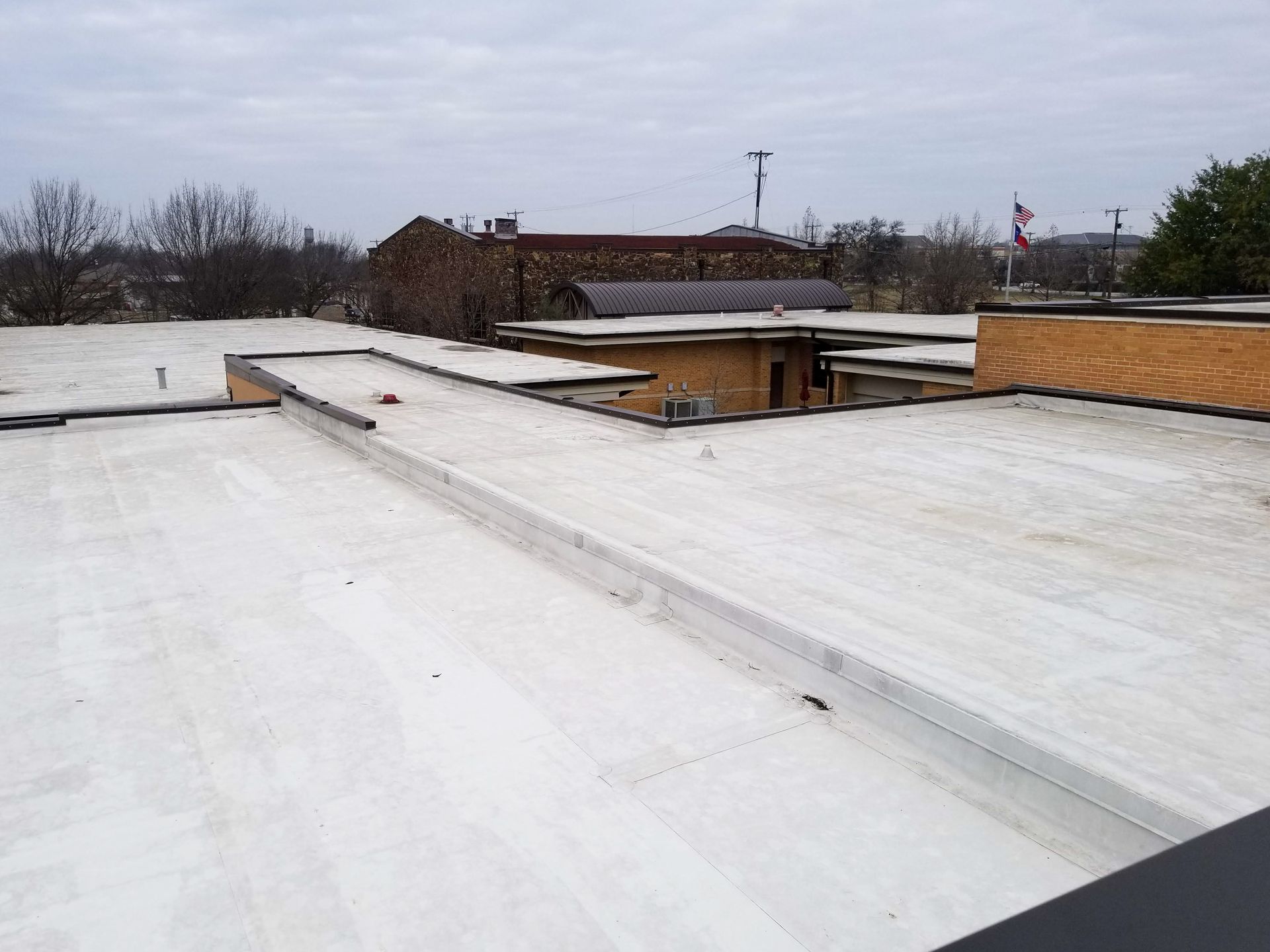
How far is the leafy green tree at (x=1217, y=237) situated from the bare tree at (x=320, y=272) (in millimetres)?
39933

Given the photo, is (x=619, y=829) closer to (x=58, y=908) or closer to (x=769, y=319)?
(x=58, y=908)

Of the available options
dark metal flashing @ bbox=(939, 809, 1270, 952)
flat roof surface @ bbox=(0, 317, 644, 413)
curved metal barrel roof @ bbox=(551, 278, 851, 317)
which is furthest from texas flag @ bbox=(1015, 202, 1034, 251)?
dark metal flashing @ bbox=(939, 809, 1270, 952)

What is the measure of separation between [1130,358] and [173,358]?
20.5m

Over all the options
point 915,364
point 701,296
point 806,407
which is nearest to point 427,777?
point 806,407

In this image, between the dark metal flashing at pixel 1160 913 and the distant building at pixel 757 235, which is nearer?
the dark metal flashing at pixel 1160 913

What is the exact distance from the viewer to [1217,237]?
3788cm

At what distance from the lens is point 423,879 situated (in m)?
2.84

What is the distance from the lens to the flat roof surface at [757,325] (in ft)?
73.7

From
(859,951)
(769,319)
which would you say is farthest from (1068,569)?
(769,319)

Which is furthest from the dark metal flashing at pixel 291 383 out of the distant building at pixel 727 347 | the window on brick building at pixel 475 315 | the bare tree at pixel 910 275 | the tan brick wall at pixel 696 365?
the bare tree at pixel 910 275

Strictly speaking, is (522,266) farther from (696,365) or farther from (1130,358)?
(1130,358)

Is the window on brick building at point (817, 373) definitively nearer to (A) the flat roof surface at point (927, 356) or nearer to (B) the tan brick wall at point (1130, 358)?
(A) the flat roof surface at point (927, 356)

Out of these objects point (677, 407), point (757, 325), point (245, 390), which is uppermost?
point (757, 325)

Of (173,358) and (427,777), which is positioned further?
(173,358)
